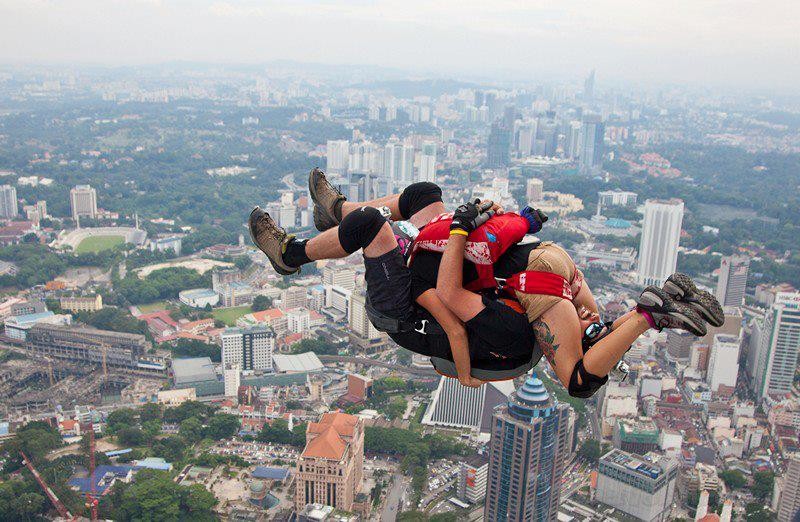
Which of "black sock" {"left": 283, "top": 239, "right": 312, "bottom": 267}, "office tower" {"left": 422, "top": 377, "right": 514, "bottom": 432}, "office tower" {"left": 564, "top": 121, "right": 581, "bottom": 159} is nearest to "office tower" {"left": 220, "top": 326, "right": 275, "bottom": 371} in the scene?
"office tower" {"left": 422, "top": 377, "right": 514, "bottom": 432}

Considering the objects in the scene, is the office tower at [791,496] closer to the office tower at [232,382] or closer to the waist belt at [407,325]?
the office tower at [232,382]

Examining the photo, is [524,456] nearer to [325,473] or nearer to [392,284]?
[325,473]

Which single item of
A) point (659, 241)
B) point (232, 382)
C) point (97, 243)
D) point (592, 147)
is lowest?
point (97, 243)

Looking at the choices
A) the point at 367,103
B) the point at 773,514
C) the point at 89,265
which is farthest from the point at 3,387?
the point at 367,103

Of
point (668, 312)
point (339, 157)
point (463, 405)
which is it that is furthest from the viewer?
point (339, 157)

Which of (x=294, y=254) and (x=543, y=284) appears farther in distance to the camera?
(x=294, y=254)

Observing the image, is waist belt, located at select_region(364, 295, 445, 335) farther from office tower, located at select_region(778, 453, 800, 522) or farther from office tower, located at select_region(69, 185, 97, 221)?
office tower, located at select_region(69, 185, 97, 221)

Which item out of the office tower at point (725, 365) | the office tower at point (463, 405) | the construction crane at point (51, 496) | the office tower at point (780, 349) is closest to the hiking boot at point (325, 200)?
the construction crane at point (51, 496)

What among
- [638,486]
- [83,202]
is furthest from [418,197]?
[83,202]
